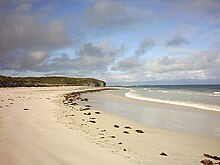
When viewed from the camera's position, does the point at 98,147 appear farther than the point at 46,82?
No

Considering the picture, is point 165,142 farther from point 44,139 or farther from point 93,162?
point 44,139

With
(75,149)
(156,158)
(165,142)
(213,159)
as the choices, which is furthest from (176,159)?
(75,149)

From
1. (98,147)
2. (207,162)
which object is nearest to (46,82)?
(98,147)

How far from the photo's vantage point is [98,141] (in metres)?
8.26

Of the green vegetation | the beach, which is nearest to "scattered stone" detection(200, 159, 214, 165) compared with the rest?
the beach

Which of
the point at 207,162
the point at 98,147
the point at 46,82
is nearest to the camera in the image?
the point at 207,162

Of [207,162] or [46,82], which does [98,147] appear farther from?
[46,82]

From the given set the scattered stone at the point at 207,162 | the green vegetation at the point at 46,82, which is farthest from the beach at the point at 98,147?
the green vegetation at the point at 46,82

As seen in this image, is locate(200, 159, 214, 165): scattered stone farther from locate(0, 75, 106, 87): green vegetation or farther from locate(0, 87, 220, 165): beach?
locate(0, 75, 106, 87): green vegetation

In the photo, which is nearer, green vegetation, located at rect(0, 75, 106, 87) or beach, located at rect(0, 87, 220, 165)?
beach, located at rect(0, 87, 220, 165)

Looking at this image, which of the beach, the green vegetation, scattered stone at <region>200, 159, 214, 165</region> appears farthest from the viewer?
the green vegetation

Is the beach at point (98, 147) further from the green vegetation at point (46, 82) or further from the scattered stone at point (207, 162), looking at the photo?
the green vegetation at point (46, 82)

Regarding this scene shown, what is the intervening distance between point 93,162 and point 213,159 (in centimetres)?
394

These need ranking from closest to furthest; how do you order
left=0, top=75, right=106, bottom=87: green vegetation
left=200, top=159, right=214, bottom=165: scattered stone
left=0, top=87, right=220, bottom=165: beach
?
left=0, top=87, right=220, bottom=165: beach < left=200, top=159, right=214, bottom=165: scattered stone < left=0, top=75, right=106, bottom=87: green vegetation
